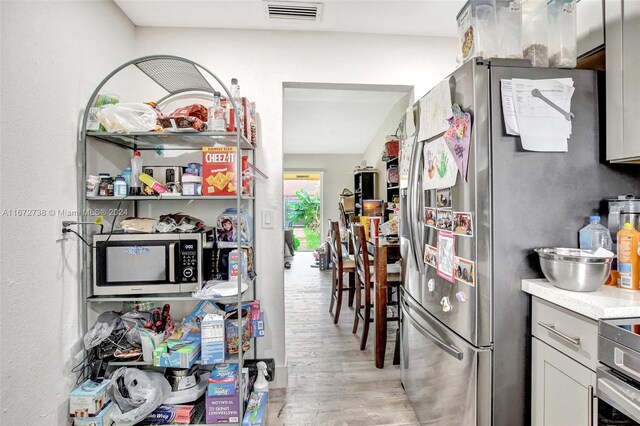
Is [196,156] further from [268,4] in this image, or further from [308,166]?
[308,166]

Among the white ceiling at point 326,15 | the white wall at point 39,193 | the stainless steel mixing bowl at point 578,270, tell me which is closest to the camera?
the stainless steel mixing bowl at point 578,270

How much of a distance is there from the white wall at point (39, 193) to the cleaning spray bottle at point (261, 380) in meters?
0.93

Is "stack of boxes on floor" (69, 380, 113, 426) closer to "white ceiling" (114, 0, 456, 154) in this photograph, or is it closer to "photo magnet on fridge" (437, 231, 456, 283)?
"photo magnet on fridge" (437, 231, 456, 283)

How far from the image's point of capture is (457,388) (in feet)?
4.57

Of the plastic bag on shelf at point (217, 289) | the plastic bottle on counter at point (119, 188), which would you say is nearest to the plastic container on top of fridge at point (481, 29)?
the plastic bag on shelf at point (217, 289)

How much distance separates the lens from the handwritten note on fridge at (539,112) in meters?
1.24

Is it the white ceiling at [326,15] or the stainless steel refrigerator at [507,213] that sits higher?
the white ceiling at [326,15]

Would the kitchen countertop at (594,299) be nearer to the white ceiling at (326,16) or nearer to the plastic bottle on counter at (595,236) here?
the plastic bottle on counter at (595,236)

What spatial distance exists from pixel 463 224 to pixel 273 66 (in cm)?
169

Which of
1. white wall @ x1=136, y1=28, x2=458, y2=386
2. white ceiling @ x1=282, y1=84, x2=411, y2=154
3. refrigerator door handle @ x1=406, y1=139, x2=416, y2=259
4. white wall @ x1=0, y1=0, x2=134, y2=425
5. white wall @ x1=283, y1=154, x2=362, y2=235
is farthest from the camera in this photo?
white wall @ x1=283, y1=154, x2=362, y2=235

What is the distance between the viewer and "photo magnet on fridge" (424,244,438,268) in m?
1.54

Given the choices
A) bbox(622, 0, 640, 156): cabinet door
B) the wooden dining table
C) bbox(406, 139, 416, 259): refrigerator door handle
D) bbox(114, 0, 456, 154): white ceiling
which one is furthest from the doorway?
bbox(622, 0, 640, 156): cabinet door

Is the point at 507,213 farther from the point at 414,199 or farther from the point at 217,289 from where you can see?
the point at 217,289

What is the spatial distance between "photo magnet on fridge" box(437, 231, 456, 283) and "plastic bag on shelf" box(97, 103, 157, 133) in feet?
5.25
